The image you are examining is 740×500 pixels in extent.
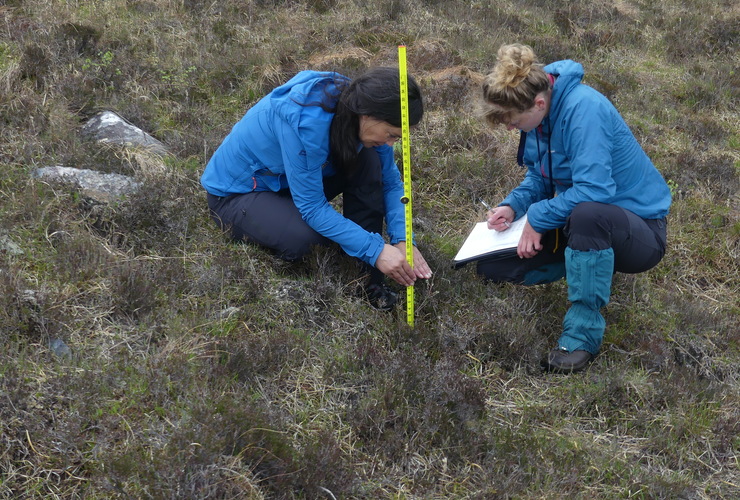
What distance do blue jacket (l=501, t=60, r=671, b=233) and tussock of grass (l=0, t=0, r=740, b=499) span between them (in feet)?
2.54

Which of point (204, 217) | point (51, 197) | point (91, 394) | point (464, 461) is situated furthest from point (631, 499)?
point (51, 197)

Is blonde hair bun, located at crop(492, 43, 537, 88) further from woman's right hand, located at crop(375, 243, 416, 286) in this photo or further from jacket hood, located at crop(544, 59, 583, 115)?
woman's right hand, located at crop(375, 243, 416, 286)

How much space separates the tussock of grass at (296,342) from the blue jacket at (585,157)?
2.54 feet

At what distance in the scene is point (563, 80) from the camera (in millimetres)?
3723

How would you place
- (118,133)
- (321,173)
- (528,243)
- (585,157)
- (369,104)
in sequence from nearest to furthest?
(369,104) < (585,157) < (321,173) < (528,243) < (118,133)

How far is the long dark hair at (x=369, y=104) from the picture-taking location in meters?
3.49

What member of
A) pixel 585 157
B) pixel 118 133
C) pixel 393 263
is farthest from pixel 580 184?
pixel 118 133

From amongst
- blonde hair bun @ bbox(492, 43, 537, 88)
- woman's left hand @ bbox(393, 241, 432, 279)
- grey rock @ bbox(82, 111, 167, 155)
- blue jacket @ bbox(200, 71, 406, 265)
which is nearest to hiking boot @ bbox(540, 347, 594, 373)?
woman's left hand @ bbox(393, 241, 432, 279)

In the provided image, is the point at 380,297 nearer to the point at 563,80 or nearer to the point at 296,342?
the point at 296,342

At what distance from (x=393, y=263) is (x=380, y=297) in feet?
1.31

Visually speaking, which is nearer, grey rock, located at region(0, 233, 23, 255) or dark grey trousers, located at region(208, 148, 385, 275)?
grey rock, located at region(0, 233, 23, 255)

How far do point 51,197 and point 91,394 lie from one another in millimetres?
1961

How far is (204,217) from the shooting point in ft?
15.1

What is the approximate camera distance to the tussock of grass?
276 cm
